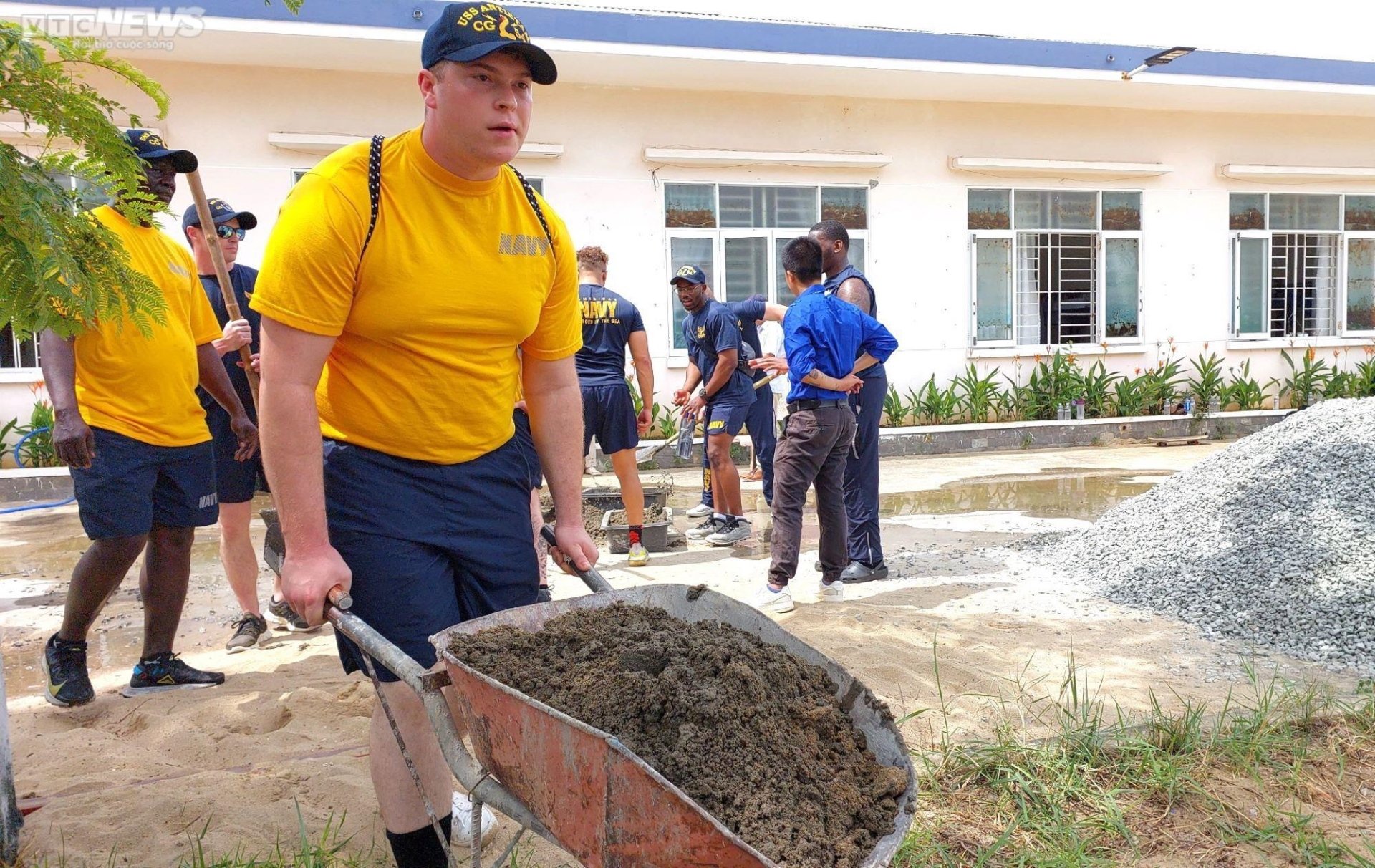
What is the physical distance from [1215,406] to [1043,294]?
2734mm

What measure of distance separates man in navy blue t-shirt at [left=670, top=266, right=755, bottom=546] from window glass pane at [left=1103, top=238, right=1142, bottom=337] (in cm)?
869

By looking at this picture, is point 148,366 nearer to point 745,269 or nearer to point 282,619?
point 282,619

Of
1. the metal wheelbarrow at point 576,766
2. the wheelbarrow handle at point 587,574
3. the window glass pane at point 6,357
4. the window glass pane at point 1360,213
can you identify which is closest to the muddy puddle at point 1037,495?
the wheelbarrow handle at point 587,574

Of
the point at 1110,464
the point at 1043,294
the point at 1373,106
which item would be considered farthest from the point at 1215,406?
the point at 1373,106

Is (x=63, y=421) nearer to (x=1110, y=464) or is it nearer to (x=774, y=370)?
(x=774, y=370)

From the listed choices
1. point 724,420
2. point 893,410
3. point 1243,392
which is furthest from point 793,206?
point 1243,392

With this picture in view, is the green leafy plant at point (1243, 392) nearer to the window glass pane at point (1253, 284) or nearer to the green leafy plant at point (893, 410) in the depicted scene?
the window glass pane at point (1253, 284)

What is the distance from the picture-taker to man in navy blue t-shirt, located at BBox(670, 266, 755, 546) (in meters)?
6.62

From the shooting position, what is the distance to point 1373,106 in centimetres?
1374

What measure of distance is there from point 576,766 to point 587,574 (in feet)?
2.81

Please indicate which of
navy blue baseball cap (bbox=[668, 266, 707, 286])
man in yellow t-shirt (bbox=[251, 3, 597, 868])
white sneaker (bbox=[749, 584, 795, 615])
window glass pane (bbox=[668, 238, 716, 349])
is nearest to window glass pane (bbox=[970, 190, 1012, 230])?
window glass pane (bbox=[668, 238, 716, 349])

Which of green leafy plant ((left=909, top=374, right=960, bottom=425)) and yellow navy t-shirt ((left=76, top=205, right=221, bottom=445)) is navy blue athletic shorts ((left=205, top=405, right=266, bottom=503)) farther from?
green leafy plant ((left=909, top=374, right=960, bottom=425))

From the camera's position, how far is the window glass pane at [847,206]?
1229 centimetres

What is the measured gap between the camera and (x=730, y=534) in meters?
6.66
